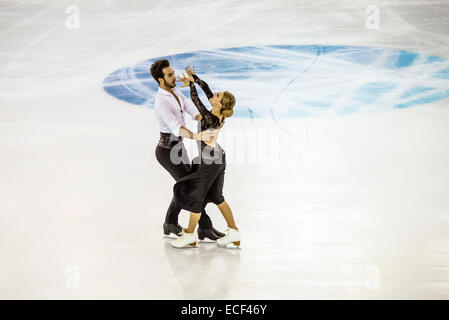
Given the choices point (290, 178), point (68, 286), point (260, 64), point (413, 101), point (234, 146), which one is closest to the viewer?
point (68, 286)

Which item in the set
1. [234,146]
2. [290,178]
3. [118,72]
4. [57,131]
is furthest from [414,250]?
[118,72]

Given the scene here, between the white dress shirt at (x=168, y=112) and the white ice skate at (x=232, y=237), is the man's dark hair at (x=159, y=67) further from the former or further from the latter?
the white ice skate at (x=232, y=237)

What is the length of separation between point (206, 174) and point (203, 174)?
20 millimetres

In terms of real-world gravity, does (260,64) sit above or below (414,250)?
above

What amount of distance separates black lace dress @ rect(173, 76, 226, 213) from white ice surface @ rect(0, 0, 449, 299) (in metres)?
0.35

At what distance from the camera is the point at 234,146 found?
6.77m

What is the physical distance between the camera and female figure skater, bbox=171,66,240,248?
4.00 metres

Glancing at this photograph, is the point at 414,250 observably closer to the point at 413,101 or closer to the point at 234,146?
the point at 234,146

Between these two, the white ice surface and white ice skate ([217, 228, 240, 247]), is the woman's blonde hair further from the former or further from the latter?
the white ice surface

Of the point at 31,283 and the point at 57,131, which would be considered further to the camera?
the point at 57,131

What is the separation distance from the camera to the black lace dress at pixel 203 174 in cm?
403

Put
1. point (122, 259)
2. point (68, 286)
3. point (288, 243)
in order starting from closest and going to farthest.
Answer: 1. point (68, 286)
2. point (122, 259)
3. point (288, 243)

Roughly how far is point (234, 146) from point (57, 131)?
6.34ft

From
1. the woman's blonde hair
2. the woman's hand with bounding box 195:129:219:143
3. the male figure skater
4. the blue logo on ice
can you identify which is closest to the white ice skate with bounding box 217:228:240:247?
the male figure skater
